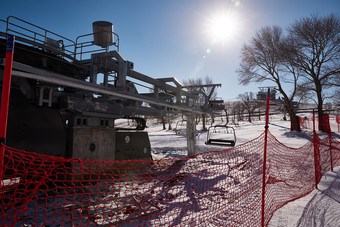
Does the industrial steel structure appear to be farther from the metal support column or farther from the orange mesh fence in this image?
the metal support column

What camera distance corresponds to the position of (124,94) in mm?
5492

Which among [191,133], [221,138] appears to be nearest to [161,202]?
[191,133]

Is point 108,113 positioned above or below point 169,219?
above

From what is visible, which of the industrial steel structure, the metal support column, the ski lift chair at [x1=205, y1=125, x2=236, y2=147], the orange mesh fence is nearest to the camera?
the orange mesh fence

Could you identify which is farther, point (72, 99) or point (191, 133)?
point (191, 133)

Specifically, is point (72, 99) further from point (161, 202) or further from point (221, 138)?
point (221, 138)

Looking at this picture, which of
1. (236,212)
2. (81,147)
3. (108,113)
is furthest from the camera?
(108,113)

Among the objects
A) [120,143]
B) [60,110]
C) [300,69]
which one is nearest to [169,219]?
[60,110]

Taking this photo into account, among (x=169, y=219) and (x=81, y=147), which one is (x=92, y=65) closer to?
(x=81, y=147)

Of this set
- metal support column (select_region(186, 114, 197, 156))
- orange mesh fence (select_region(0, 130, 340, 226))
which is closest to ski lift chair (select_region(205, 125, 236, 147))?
metal support column (select_region(186, 114, 197, 156))

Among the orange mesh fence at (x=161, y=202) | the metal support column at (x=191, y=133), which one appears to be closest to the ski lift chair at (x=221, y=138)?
the metal support column at (x=191, y=133)

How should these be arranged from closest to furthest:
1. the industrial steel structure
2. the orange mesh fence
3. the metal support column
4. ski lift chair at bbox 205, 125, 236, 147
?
1. the orange mesh fence
2. the industrial steel structure
3. ski lift chair at bbox 205, 125, 236, 147
4. the metal support column

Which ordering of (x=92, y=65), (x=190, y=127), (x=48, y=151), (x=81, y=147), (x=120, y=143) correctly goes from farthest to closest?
(x=190, y=127) < (x=120, y=143) < (x=81, y=147) < (x=48, y=151) < (x=92, y=65)

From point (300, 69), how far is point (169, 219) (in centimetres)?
2261
